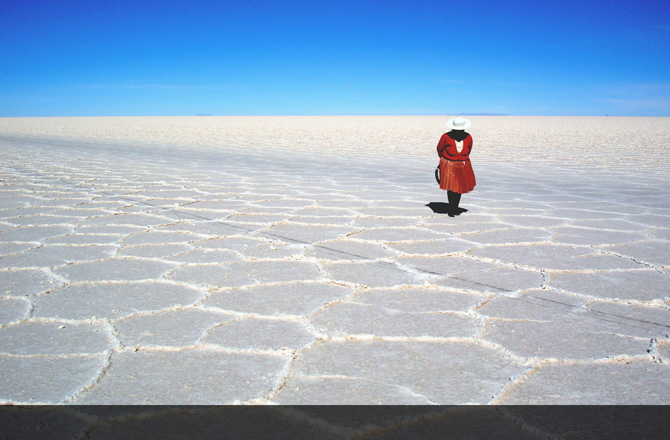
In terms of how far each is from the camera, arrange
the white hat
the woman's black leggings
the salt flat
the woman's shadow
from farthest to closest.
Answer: the woman's shadow, the woman's black leggings, the white hat, the salt flat

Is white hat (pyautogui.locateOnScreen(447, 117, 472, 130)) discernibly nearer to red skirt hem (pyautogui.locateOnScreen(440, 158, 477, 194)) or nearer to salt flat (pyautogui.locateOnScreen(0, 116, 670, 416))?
red skirt hem (pyautogui.locateOnScreen(440, 158, 477, 194))

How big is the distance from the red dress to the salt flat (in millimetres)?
214

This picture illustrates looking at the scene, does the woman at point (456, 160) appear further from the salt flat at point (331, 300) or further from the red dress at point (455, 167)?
the salt flat at point (331, 300)

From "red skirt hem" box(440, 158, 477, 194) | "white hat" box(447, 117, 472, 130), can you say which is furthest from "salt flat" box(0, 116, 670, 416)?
"white hat" box(447, 117, 472, 130)

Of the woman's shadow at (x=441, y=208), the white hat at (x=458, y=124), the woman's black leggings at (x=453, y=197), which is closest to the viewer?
the white hat at (x=458, y=124)

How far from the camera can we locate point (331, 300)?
77.1 inches

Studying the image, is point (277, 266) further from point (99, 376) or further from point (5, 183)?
point (5, 183)

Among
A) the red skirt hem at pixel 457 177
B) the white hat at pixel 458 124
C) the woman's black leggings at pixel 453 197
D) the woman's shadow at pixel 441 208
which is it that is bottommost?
the woman's shadow at pixel 441 208

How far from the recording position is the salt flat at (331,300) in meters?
1.36

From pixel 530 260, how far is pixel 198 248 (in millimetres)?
1601

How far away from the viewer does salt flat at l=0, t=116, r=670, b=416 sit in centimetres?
136

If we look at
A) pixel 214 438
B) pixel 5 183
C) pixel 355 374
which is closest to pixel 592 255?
pixel 355 374

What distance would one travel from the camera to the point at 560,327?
67.5 inches

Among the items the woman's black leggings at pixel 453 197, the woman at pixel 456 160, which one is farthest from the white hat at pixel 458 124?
the woman's black leggings at pixel 453 197
